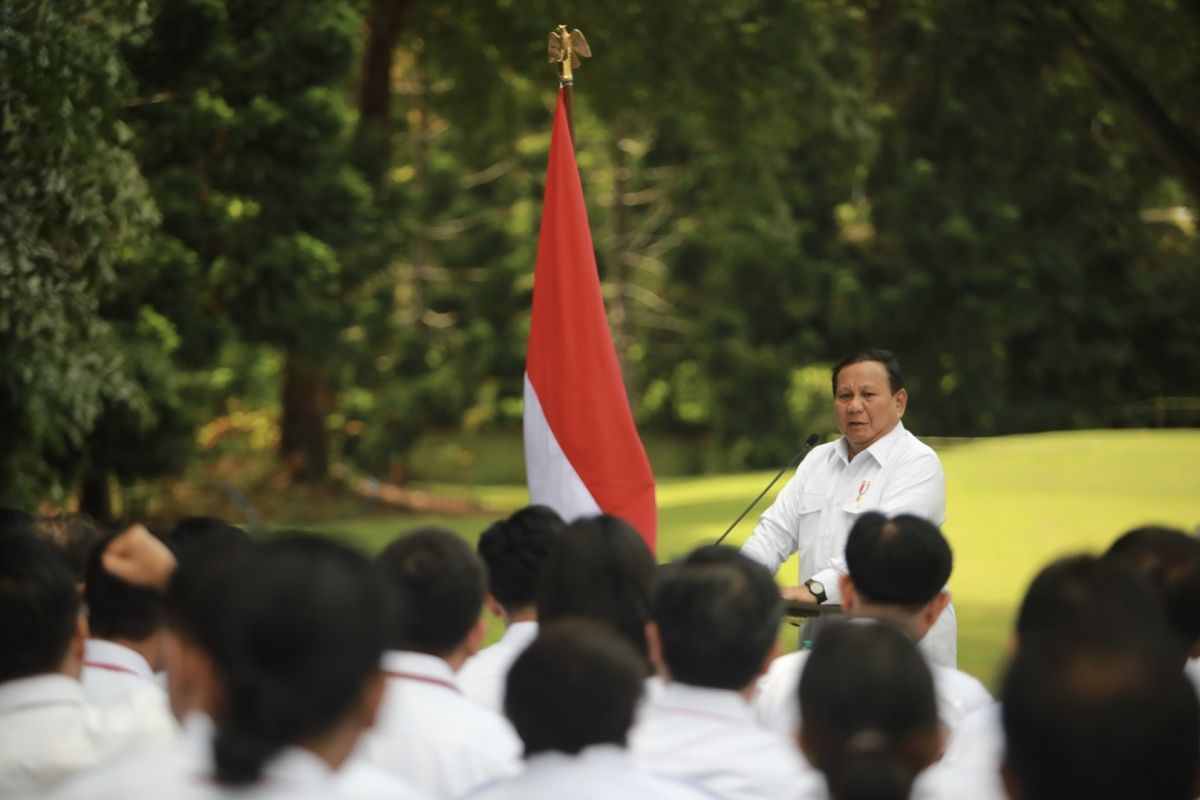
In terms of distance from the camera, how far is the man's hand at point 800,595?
4.95 meters

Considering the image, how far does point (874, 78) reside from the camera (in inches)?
1141

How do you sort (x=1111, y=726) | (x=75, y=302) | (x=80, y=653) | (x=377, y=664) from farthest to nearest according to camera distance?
(x=75, y=302) < (x=80, y=653) < (x=377, y=664) < (x=1111, y=726)

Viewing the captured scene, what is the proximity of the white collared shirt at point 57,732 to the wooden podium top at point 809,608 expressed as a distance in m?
2.22

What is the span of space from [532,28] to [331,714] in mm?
18566

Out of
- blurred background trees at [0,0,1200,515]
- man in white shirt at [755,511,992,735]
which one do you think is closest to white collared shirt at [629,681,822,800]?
man in white shirt at [755,511,992,735]

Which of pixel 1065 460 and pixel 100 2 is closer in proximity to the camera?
pixel 100 2

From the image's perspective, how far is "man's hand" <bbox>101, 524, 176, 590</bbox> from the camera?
11.8ft

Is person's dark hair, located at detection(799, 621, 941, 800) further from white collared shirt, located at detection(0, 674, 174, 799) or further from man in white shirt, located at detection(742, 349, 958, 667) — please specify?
man in white shirt, located at detection(742, 349, 958, 667)

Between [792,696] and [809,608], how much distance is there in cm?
129

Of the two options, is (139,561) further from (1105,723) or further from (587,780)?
(1105,723)

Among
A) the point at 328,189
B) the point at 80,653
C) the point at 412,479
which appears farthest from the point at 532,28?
the point at 80,653

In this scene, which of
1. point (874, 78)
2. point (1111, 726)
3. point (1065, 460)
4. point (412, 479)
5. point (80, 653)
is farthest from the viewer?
point (874, 78)

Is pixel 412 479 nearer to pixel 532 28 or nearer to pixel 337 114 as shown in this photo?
pixel 532 28

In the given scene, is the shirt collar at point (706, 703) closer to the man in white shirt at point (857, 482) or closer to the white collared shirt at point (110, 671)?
the white collared shirt at point (110, 671)
